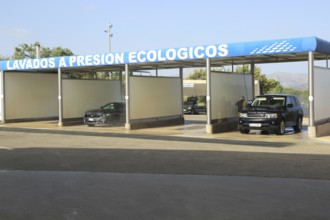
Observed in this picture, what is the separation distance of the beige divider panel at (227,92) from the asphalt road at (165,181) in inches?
245

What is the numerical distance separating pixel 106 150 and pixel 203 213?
7412 mm

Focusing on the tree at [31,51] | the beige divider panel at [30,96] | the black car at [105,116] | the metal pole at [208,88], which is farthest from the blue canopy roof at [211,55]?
the tree at [31,51]

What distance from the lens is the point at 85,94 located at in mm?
27734

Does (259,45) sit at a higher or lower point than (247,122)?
higher

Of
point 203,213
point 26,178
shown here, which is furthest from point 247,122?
point 203,213

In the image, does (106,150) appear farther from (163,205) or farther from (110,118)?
(110,118)

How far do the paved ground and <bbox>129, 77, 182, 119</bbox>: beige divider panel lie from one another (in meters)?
8.77

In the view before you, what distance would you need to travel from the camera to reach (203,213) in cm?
631

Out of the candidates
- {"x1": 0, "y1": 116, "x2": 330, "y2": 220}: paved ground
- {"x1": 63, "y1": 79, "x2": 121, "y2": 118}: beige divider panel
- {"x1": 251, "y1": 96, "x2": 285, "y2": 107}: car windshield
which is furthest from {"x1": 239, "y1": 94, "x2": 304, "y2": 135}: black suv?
{"x1": 63, "y1": 79, "x2": 121, "y2": 118}: beige divider panel

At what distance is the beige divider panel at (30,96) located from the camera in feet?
91.0

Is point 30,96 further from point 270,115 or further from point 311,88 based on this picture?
point 311,88

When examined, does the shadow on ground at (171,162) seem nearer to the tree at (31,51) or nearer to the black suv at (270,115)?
the black suv at (270,115)

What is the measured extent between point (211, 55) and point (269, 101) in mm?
3242

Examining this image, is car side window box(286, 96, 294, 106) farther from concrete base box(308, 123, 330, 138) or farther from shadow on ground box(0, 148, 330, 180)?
shadow on ground box(0, 148, 330, 180)
